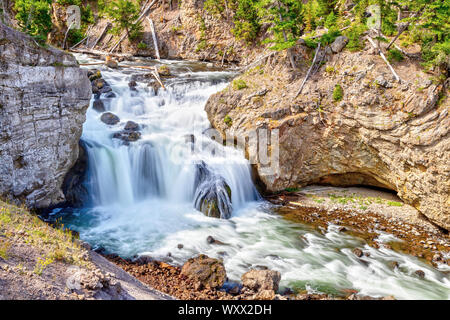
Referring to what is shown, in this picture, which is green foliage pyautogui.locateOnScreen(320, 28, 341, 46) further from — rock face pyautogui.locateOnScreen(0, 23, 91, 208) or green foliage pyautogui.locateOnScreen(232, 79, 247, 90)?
rock face pyautogui.locateOnScreen(0, 23, 91, 208)

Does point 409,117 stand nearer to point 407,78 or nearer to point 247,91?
point 407,78

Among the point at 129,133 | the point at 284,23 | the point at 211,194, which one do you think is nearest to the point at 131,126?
the point at 129,133

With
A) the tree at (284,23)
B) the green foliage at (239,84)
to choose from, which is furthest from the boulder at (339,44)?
the green foliage at (239,84)

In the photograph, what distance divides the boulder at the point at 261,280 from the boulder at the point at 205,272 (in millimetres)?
674

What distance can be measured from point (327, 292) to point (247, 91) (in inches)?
426

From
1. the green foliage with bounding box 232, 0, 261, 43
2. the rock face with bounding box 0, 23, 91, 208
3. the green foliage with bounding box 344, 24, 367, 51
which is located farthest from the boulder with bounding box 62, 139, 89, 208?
the green foliage with bounding box 232, 0, 261, 43

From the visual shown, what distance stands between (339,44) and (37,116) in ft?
46.3

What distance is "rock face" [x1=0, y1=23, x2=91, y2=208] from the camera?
9.77m

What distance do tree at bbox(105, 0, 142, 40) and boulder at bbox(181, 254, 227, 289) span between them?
26720 mm

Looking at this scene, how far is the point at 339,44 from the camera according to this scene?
15.0 metres

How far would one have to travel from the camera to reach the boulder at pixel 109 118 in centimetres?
1576

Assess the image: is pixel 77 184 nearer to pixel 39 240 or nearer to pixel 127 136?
pixel 127 136

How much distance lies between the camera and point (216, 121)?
1609 cm

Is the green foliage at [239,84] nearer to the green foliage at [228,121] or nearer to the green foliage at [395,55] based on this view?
the green foliage at [228,121]
